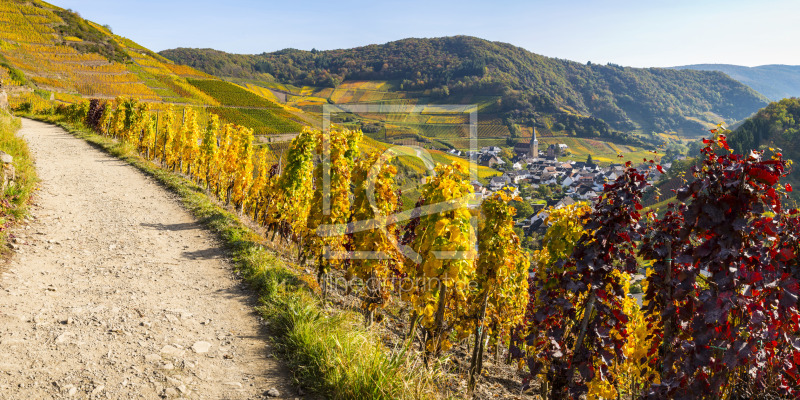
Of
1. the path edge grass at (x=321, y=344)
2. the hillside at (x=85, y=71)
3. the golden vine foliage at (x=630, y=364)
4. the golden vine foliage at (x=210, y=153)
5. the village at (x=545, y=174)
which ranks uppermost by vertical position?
the hillside at (x=85, y=71)

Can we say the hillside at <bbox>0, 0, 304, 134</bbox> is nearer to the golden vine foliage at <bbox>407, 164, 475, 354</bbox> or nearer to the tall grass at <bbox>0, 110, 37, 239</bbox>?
the tall grass at <bbox>0, 110, 37, 239</bbox>

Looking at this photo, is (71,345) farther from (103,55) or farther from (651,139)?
(651,139)

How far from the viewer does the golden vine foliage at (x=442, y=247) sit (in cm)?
645

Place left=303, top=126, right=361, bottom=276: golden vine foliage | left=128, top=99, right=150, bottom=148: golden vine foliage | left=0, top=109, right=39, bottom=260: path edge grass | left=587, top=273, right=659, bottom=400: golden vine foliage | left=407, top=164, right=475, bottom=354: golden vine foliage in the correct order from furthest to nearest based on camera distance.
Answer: left=128, top=99, right=150, bottom=148: golden vine foliage → left=303, top=126, right=361, bottom=276: golden vine foliage → left=0, top=109, right=39, bottom=260: path edge grass → left=407, top=164, right=475, bottom=354: golden vine foliage → left=587, top=273, right=659, bottom=400: golden vine foliage

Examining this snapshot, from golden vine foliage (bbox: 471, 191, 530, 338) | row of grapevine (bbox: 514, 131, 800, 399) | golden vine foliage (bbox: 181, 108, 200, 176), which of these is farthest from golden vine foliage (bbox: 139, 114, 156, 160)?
row of grapevine (bbox: 514, 131, 800, 399)

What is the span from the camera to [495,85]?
180625 millimetres

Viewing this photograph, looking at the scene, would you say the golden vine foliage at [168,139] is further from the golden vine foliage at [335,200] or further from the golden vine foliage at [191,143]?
the golden vine foliage at [335,200]

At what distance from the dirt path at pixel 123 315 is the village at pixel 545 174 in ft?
205

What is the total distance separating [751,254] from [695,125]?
23387 centimetres

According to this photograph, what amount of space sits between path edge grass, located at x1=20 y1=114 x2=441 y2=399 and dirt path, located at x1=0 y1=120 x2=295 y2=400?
250 millimetres

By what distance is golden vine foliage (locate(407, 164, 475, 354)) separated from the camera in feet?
21.2

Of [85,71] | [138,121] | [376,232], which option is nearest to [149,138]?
[138,121]

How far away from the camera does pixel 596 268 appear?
15.8ft

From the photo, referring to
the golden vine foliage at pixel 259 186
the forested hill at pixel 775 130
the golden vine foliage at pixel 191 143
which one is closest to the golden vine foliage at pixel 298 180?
the golden vine foliage at pixel 259 186
